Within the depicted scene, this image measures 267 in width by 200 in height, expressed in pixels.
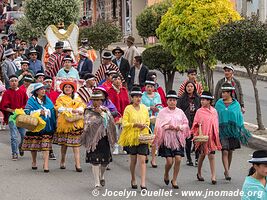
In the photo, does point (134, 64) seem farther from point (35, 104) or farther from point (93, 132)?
point (93, 132)

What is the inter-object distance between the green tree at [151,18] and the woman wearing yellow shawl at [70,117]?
12215 mm

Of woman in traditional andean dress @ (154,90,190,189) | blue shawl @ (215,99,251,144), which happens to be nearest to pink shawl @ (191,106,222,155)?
blue shawl @ (215,99,251,144)

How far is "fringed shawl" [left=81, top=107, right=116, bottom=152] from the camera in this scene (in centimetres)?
1357

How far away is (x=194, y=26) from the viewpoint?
20188 mm

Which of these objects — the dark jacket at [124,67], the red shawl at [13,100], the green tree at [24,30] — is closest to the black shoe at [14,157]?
Answer: the red shawl at [13,100]

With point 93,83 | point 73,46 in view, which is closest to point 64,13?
point 73,46

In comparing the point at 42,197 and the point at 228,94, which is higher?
the point at 228,94

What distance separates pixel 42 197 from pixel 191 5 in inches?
337

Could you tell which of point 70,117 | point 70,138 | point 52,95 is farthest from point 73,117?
point 52,95

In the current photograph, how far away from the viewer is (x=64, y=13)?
96.4 feet

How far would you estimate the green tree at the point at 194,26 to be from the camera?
20141mm

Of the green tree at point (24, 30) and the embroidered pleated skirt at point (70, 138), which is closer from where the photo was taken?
the embroidered pleated skirt at point (70, 138)

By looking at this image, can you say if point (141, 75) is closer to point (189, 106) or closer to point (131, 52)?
point (131, 52)

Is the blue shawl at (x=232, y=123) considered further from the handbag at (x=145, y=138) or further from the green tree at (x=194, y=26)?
the green tree at (x=194, y=26)
